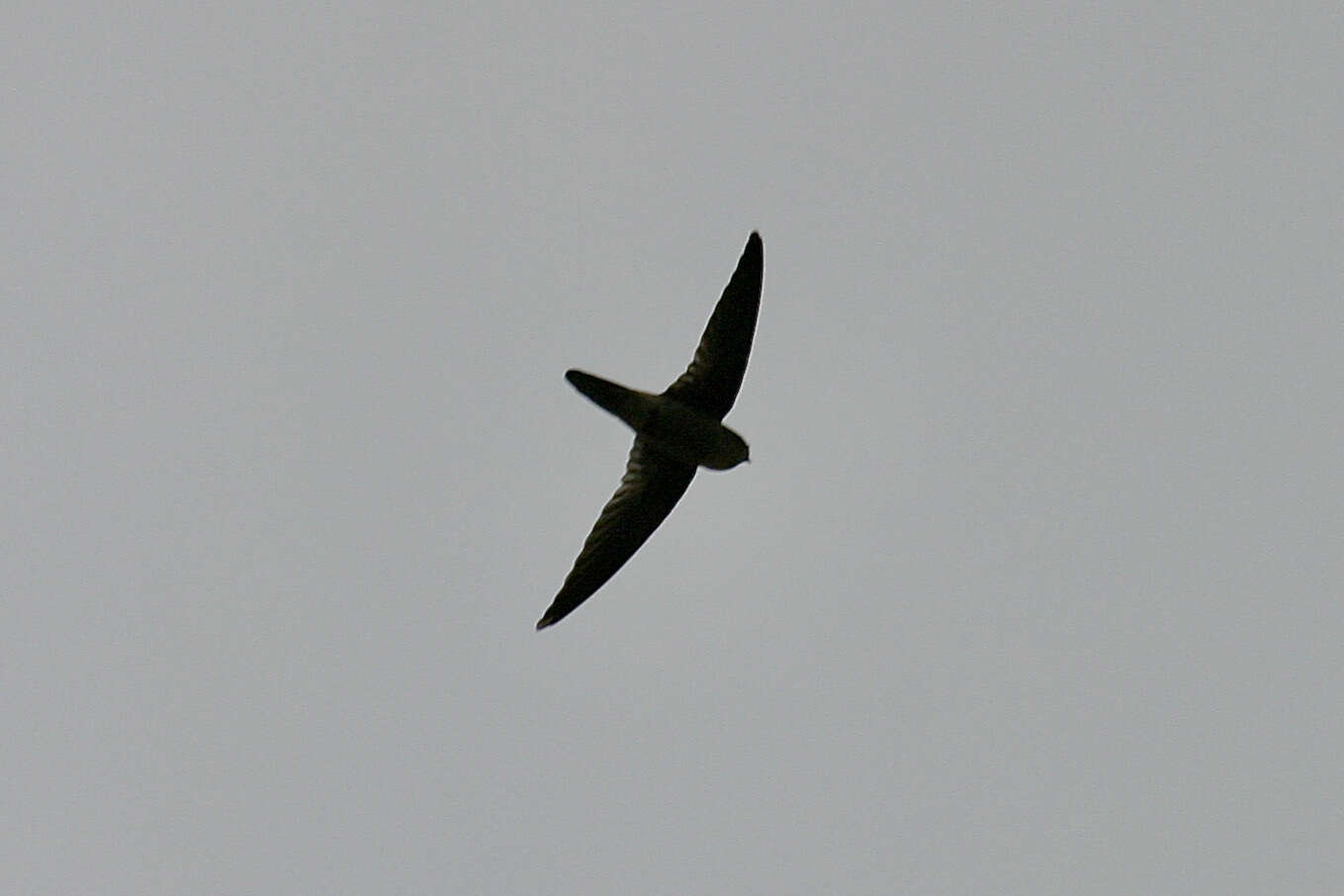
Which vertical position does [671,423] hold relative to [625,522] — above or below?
above

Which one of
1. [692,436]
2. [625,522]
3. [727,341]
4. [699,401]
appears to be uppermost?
[727,341]

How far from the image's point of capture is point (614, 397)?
19000 mm

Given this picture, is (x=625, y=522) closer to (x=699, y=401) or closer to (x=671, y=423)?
(x=671, y=423)

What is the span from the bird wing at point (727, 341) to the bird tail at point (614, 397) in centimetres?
38

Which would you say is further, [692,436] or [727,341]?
[692,436]

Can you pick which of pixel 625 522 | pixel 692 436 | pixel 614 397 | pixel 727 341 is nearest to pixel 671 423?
pixel 692 436

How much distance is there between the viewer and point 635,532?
20.8 meters

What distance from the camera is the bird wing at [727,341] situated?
19.4m

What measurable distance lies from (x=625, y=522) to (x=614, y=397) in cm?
221

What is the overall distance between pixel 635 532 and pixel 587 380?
264 cm

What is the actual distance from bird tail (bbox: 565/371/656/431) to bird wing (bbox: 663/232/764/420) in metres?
0.38

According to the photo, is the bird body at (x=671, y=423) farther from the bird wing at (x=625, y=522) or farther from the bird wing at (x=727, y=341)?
the bird wing at (x=625, y=522)

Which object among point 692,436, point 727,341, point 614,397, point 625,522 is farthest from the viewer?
point 625,522

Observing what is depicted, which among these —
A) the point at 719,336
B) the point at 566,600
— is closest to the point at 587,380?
the point at 719,336
